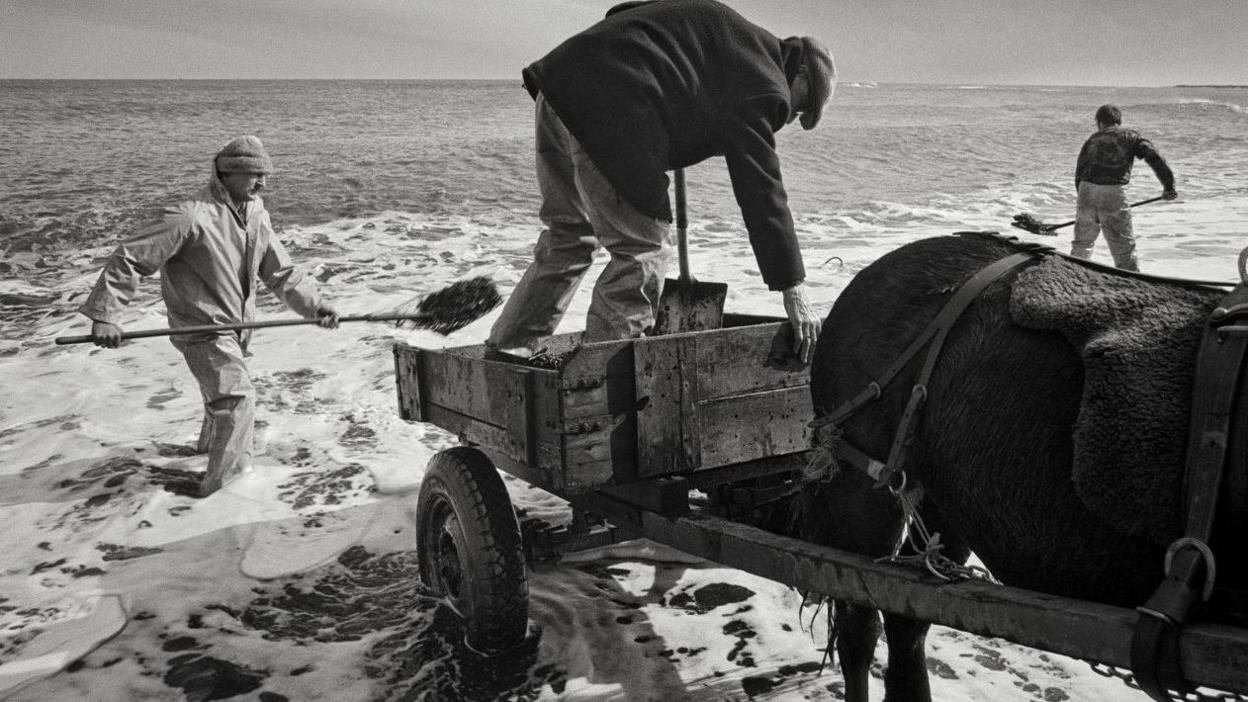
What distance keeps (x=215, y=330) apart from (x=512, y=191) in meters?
15.1

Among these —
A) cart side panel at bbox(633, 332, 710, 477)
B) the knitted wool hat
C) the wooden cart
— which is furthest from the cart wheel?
Result: the knitted wool hat

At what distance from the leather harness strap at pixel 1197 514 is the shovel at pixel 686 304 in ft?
8.73

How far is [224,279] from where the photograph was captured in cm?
569

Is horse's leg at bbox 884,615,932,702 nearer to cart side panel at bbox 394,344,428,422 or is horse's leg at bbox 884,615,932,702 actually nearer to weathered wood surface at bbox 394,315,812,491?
weathered wood surface at bbox 394,315,812,491

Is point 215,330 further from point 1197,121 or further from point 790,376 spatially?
point 1197,121

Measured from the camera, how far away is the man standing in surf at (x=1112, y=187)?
386 inches

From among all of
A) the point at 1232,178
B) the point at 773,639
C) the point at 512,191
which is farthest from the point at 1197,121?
the point at 773,639

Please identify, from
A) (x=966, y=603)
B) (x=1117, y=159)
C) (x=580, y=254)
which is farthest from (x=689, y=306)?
(x=1117, y=159)

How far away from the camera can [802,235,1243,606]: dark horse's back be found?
2195 millimetres

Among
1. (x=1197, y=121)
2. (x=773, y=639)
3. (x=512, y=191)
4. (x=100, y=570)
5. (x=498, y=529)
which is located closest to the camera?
(x=498, y=529)

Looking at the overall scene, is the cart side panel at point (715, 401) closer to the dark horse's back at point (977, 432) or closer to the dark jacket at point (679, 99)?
the dark jacket at point (679, 99)

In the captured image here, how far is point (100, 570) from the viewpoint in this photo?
4.56m

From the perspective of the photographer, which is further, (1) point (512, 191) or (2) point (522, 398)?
(1) point (512, 191)

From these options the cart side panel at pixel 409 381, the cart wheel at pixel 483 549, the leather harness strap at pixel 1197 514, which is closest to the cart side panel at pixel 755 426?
the cart wheel at pixel 483 549
